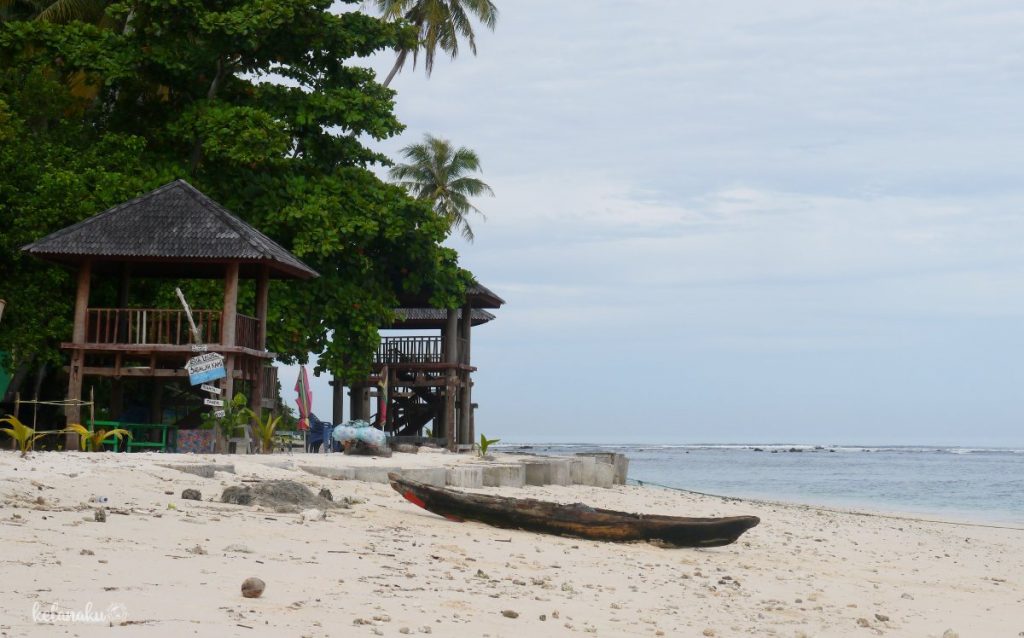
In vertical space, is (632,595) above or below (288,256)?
below

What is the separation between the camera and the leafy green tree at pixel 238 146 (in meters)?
21.3

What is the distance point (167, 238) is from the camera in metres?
17.9

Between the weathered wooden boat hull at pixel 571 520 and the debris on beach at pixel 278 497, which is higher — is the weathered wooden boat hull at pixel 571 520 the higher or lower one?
the lower one

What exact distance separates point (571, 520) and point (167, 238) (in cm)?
1006

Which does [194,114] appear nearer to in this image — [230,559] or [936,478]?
[230,559]

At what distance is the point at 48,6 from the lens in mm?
29406

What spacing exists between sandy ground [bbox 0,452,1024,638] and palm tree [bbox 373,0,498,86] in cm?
2487

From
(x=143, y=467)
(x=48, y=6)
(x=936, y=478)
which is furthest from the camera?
(x=936, y=478)

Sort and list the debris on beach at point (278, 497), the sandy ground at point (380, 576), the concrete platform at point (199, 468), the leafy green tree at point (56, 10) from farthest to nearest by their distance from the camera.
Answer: the leafy green tree at point (56, 10) < the concrete platform at point (199, 468) < the debris on beach at point (278, 497) < the sandy ground at point (380, 576)

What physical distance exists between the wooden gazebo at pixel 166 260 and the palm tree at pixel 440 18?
18089 mm

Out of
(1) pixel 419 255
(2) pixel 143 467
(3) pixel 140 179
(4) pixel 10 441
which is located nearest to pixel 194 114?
(3) pixel 140 179

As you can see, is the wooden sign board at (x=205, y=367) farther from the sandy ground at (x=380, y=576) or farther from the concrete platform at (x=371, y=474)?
the concrete platform at (x=371, y=474)

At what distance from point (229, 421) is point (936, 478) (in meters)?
39.0

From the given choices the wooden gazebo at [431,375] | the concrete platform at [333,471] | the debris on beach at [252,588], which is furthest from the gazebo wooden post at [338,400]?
the debris on beach at [252,588]
